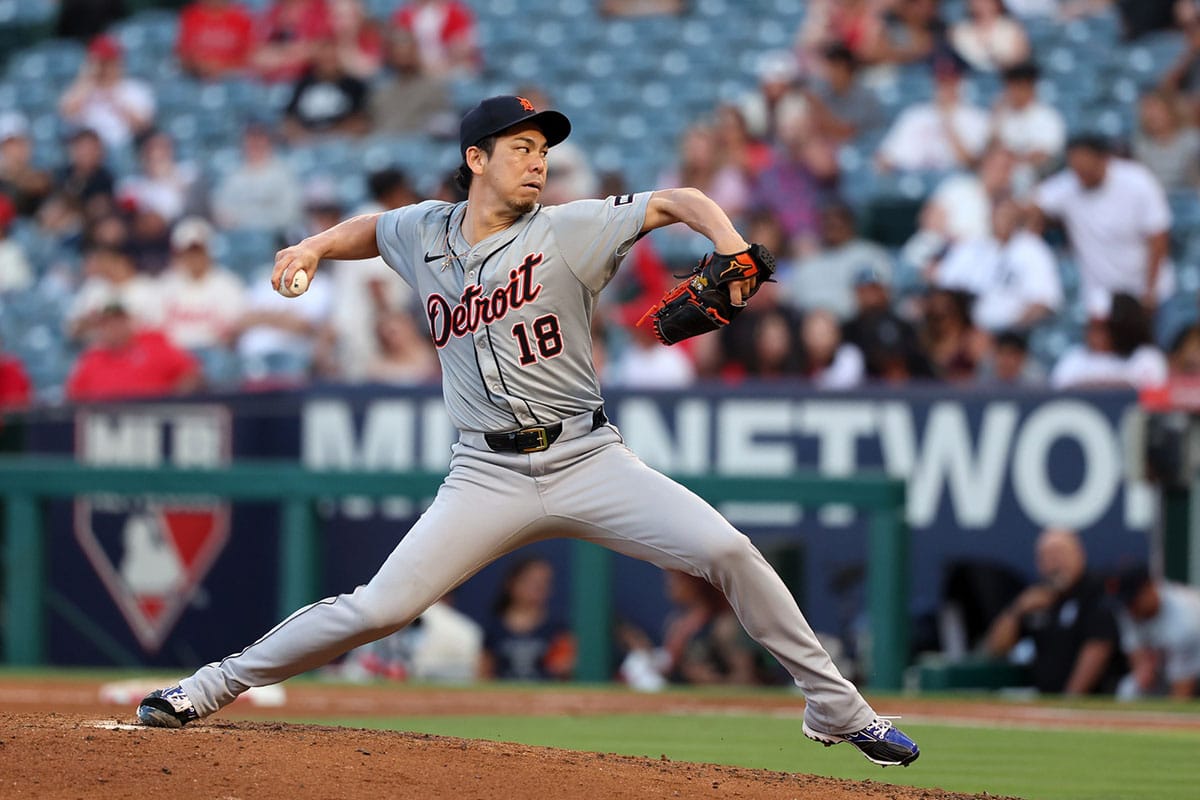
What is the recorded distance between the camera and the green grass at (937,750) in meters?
6.00

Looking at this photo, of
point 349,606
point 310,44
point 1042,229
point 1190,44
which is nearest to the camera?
point 349,606

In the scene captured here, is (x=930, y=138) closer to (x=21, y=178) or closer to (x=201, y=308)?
(x=201, y=308)

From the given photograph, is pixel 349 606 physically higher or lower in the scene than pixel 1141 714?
higher

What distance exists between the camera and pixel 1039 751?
22.8 feet

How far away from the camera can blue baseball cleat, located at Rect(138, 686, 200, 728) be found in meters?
5.30

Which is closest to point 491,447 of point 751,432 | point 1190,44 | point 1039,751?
point 1039,751

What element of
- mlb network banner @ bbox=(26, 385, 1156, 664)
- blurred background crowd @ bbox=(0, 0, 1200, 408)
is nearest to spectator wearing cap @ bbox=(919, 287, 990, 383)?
blurred background crowd @ bbox=(0, 0, 1200, 408)

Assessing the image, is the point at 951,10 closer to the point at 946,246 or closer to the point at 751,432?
the point at 946,246

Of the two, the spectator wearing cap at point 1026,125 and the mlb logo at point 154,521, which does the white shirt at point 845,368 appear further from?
the mlb logo at point 154,521

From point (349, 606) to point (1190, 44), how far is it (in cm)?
871

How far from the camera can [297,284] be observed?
5105 millimetres

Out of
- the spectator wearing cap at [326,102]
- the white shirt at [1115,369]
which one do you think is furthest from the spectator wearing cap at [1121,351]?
the spectator wearing cap at [326,102]

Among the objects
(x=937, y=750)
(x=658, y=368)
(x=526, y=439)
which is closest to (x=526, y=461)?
(x=526, y=439)

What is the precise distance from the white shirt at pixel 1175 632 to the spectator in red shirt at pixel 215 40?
9970 millimetres
